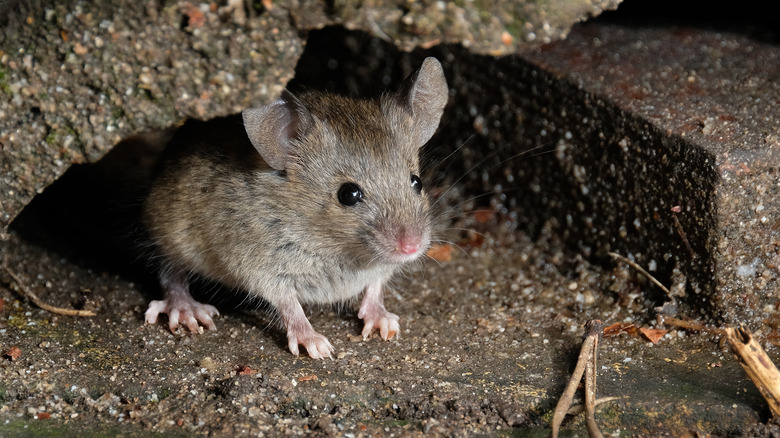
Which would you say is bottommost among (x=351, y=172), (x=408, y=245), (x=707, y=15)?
(x=408, y=245)

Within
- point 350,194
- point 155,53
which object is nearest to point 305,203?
point 350,194

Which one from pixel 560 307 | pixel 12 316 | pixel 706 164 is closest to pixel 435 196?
pixel 560 307

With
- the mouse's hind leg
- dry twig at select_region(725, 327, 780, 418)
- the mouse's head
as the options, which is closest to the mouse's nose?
the mouse's head

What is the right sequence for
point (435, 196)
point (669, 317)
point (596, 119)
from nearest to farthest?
point (669, 317), point (596, 119), point (435, 196)

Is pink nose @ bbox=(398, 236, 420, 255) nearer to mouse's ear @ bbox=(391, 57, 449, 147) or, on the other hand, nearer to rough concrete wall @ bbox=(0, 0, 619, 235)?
mouse's ear @ bbox=(391, 57, 449, 147)

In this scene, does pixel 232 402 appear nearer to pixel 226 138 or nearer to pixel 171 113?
pixel 171 113

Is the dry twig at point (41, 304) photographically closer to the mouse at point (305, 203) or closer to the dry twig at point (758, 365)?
the mouse at point (305, 203)

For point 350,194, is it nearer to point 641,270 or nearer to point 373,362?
point 373,362
